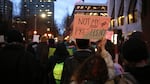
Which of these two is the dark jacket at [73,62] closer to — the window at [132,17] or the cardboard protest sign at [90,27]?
the cardboard protest sign at [90,27]

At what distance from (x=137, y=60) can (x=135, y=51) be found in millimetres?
103

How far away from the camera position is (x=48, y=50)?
582 inches

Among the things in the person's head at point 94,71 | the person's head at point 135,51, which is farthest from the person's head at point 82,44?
the person's head at point 94,71

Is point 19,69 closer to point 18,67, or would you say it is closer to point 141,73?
point 18,67

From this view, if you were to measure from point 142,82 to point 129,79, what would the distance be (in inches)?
10.4

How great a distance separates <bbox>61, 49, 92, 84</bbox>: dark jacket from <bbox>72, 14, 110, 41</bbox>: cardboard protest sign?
77 centimetres

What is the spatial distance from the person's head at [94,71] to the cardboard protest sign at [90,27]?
Answer: 3.75 m

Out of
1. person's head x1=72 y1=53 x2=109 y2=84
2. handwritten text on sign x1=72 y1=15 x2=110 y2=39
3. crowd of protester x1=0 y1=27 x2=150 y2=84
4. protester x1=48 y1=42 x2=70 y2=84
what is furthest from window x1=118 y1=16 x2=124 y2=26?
person's head x1=72 y1=53 x2=109 y2=84

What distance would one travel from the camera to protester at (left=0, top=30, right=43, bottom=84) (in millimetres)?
7844

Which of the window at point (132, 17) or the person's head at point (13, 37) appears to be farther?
the window at point (132, 17)

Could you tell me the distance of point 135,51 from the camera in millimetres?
5875

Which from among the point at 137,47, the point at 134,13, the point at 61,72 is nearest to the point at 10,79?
the point at 61,72

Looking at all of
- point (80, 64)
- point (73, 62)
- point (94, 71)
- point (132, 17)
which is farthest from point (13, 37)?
point (132, 17)

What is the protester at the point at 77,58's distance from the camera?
8.30 m
